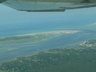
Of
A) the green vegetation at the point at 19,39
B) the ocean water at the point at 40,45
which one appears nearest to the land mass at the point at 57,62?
the ocean water at the point at 40,45

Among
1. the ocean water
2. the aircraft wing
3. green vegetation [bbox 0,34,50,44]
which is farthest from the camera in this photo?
green vegetation [bbox 0,34,50,44]

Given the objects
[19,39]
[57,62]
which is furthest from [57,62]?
[19,39]

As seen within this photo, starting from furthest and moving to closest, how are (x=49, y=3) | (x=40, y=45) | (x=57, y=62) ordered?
1. (x=40, y=45)
2. (x=57, y=62)
3. (x=49, y=3)

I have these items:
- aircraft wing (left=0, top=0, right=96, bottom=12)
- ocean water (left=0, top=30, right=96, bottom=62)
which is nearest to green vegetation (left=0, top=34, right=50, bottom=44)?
ocean water (left=0, top=30, right=96, bottom=62)

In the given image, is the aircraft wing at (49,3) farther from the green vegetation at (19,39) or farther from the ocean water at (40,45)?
the green vegetation at (19,39)

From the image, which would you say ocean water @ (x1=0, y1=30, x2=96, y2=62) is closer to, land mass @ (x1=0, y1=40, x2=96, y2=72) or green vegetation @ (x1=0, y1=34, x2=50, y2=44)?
green vegetation @ (x1=0, y1=34, x2=50, y2=44)

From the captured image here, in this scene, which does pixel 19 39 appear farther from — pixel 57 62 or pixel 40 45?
pixel 57 62

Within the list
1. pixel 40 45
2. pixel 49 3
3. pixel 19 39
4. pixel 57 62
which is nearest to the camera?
pixel 49 3

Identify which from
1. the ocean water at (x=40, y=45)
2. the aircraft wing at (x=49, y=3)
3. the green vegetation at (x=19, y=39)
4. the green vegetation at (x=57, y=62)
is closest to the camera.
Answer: the aircraft wing at (x=49, y=3)
